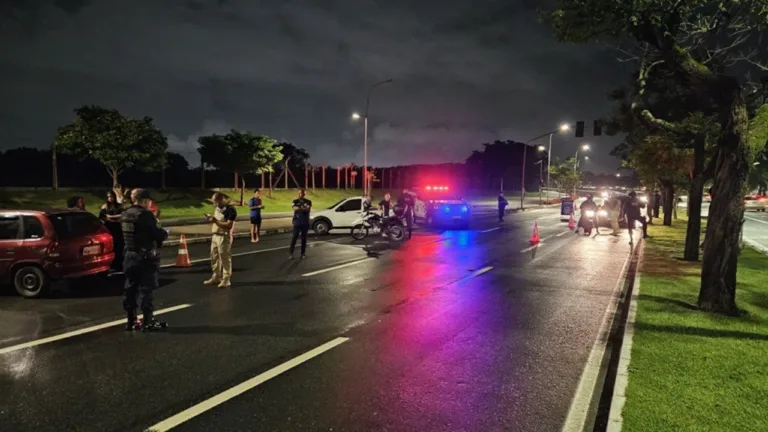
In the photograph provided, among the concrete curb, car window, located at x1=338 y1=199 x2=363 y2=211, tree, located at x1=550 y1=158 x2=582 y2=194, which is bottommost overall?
the concrete curb

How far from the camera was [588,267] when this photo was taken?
1270 cm

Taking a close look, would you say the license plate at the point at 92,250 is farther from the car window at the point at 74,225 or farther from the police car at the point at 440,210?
the police car at the point at 440,210

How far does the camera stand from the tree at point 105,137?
87.5 feet

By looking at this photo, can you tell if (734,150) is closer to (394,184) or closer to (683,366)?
(683,366)

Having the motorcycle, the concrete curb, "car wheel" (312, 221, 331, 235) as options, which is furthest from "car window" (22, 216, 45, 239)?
"car wheel" (312, 221, 331, 235)

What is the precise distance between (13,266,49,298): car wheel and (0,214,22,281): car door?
0.61 feet

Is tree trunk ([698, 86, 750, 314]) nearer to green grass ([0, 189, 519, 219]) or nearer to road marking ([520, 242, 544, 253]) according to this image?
road marking ([520, 242, 544, 253])

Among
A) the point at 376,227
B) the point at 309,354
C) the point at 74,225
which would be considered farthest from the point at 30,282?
the point at 376,227

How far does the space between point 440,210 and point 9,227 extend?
63.4 ft

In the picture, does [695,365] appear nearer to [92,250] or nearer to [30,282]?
[92,250]

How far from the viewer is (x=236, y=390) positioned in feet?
15.4

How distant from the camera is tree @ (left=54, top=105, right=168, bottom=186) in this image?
26.7 metres

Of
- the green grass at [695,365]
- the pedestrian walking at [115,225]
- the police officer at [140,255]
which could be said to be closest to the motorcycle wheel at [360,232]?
the pedestrian walking at [115,225]

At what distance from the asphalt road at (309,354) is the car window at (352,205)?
931 centimetres
